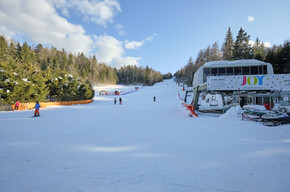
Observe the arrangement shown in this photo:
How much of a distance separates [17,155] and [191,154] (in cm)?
590

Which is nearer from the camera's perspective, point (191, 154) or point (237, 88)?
point (191, 154)

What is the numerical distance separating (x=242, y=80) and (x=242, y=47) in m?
38.5

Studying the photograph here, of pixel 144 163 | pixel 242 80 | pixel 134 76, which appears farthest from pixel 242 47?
pixel 134 76

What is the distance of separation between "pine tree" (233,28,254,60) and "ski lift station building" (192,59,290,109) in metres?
24.7

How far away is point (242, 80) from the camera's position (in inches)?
432

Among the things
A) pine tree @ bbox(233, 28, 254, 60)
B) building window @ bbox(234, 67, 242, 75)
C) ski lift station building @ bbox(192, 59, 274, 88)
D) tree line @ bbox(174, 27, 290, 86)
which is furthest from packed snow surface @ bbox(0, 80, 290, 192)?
pine tree @ bbox(233, 28, 254, 60)

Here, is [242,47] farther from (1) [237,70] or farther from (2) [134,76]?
(2) [134,76]

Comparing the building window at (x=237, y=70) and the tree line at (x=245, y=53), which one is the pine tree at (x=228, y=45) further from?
the building window at (x=237, y=70)

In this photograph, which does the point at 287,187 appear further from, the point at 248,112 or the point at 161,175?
the point at 248,112

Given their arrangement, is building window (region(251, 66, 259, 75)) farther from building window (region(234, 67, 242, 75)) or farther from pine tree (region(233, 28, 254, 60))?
pine tree (region(233, 28, 254, 60))

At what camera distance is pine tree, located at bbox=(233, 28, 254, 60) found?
38281mm

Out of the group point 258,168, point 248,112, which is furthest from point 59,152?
point 248,112

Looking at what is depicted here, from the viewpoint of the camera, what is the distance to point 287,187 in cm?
272

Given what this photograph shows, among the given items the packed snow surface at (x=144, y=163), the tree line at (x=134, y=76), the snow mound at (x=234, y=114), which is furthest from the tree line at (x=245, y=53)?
the tree line at (x=134, y=76)
